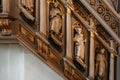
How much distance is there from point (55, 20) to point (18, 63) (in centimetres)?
62

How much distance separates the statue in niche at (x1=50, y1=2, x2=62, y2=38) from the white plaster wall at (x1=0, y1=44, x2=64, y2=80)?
0.36m

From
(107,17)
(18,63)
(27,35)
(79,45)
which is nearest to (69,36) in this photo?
(79,45)

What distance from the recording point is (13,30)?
2830 mm

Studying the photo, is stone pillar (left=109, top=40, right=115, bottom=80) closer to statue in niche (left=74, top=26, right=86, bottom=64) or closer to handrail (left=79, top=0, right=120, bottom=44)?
handrail (left=79, top=0, right=120, bottom=44)

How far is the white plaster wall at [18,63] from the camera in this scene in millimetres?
3115

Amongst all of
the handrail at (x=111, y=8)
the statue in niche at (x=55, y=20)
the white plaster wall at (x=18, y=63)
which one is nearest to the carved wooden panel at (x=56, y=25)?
the statue in niche at (x=55, y=20)

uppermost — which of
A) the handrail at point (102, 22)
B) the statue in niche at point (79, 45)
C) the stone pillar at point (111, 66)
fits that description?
the handrail at point (102, 22)

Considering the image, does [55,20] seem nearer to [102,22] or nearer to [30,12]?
[30,12]

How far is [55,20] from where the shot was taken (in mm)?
3070

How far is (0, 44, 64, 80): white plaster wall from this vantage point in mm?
3115

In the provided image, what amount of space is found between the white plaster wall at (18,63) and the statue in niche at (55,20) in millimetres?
359

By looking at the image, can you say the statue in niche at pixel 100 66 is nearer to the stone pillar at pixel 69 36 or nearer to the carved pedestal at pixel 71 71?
the carved pedestal at pixel 71 71

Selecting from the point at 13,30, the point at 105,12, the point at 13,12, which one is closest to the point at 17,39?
the point at 13,30

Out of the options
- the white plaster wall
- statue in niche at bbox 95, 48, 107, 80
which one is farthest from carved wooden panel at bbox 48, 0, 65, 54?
statue in niche at bbox 95, 48, 107, 80
